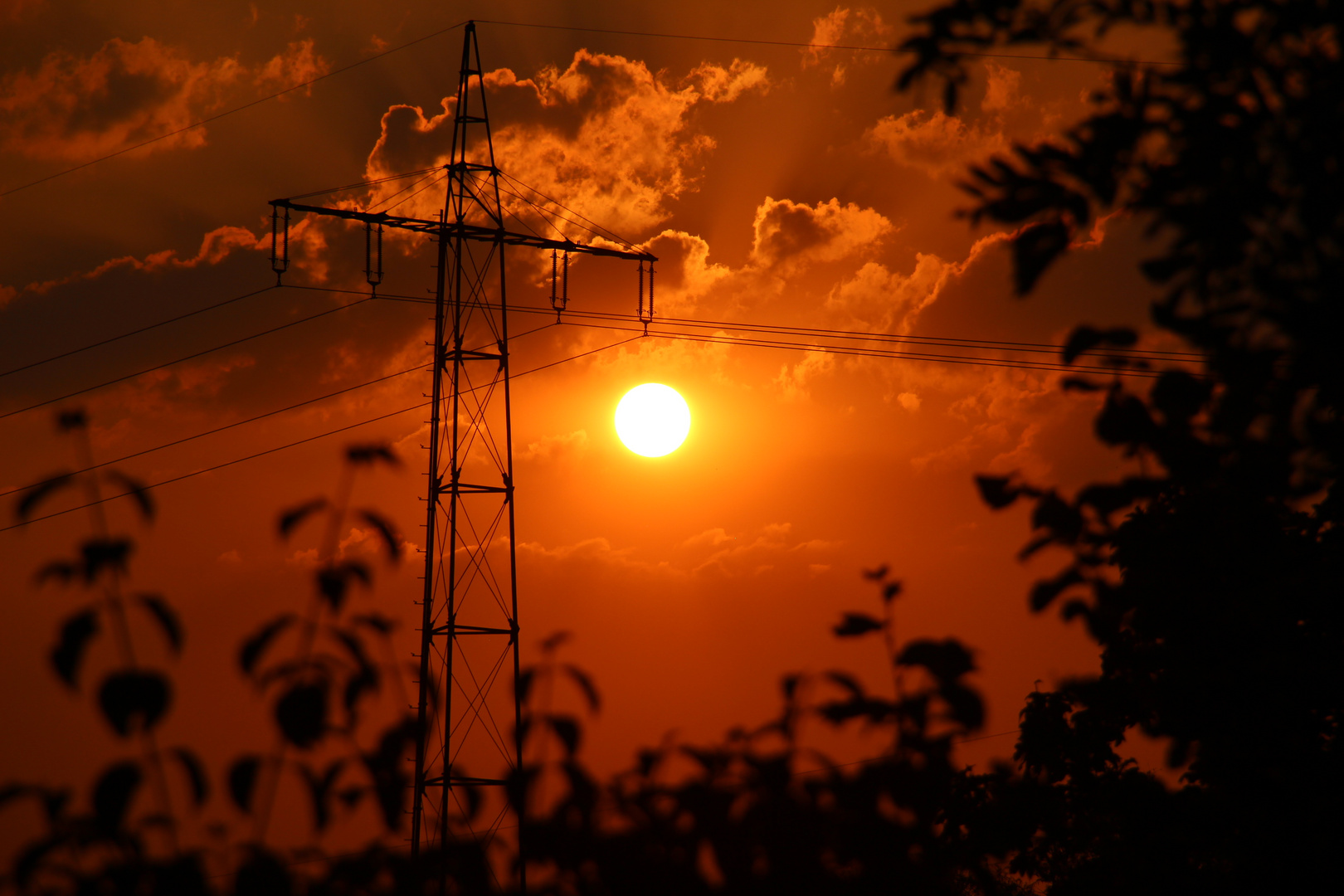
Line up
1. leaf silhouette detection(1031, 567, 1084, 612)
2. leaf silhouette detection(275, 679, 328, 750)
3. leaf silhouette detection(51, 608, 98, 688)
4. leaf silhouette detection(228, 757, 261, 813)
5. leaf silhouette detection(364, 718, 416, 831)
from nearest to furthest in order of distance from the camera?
leaf silhouette detection(51, 608, 98, 688) → leaf silhouette detection(228, 757, 261, 813) → leaf silhouette detection(275, 679, 328, 750) → leaf silhouette detection(364, 718, 416, 831) → leaf silhouette detection(1031, 567, 1084, 612)

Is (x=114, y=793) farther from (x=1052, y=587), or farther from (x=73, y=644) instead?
(x=1052, y=587)

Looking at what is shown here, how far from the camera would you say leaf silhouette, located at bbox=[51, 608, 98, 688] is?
2633 mm

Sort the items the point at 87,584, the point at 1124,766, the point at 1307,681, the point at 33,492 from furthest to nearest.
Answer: the point at 1124,766 → the point at 1307,681 → the point at 87,584 → the point at 33,492

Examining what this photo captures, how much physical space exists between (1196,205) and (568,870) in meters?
3.22

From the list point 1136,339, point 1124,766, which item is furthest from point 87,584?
point 1124,766

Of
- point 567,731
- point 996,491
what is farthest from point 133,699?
point 996,491

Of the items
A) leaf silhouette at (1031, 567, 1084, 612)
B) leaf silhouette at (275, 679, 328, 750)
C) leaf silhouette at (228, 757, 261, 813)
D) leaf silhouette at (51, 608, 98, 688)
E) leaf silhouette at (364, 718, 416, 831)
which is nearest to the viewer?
leaf silhouette at (51, 608, 98, 688)

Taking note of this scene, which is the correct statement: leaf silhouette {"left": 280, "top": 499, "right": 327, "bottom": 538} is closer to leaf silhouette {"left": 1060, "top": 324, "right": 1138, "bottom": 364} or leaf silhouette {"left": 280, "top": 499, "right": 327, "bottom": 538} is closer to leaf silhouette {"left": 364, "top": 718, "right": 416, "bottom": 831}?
leaf silhouette {"left": 364, "top": 718, "right": 416, "bottom": 831}

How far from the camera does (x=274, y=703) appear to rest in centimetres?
317

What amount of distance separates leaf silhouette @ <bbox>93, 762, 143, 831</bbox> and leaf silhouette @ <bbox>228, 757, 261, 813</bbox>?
260mm

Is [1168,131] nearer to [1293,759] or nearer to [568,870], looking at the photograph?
[1293,759]

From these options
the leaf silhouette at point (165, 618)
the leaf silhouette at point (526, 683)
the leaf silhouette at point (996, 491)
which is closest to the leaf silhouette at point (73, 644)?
the leaf silhouette at point (165, 618)

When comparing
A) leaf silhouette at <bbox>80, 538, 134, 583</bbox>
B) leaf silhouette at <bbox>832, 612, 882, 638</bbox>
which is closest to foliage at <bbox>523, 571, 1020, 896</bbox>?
leaf silhouette at <bbox>832, 612, 882, 638</bbox>

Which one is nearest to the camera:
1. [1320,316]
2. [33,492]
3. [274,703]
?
[33,492]
